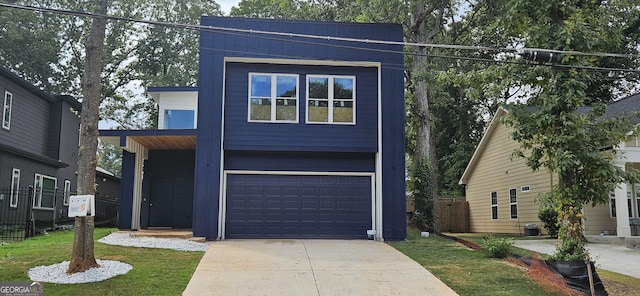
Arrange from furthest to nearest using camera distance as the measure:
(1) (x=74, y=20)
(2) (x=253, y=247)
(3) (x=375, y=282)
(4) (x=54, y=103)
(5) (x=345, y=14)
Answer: (1) (x=74, y=20) < (5) (x=345, y=14) < (4) (x=54, y=103) < (2) (x=253, y=247) < (3) (x=375, y=282)

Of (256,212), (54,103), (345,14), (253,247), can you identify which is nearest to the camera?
(253,247)

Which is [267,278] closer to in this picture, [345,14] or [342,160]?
[342,160]

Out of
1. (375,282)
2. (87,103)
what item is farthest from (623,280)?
(87,103)

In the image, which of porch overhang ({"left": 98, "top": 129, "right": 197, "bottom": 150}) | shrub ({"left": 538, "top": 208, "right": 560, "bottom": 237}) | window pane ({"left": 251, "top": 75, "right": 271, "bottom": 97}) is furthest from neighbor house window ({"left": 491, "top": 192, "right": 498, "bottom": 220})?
porch overhang ({"left": 98, "top": 129, "right": 197, "bottom": 150})

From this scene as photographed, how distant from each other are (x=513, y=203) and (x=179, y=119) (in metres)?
13.4

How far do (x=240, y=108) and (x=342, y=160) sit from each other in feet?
10.8

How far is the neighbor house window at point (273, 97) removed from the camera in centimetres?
1524

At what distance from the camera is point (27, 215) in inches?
601

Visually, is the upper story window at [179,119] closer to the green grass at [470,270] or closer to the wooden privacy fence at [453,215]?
the green grass at [470,270]

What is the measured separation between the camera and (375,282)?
30.7ft

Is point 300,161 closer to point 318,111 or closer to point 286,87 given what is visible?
point 318,111

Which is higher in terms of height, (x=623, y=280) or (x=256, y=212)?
(x=256, y=212)

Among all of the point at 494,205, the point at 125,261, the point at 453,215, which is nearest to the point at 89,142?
the point at 125,261

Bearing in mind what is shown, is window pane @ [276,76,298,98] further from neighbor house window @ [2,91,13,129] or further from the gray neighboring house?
neighbor house window @ [2,91,13,129]
